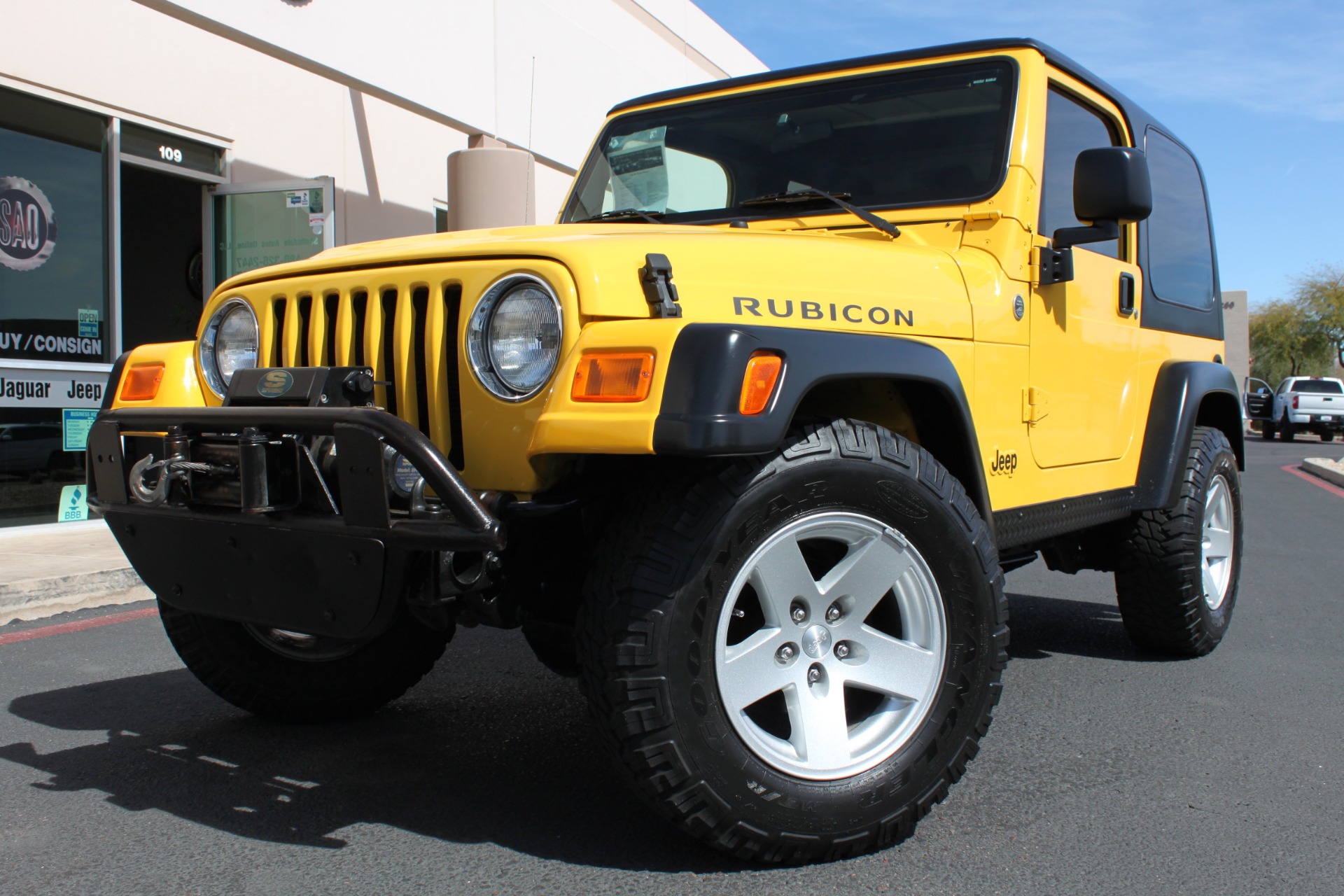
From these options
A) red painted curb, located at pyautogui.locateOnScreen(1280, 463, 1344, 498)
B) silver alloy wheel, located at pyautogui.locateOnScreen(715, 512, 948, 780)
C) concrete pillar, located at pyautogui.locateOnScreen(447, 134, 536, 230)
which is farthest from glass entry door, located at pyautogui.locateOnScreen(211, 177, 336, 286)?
A: red painted curb, located at pyautogui.locateOnScreen(1280, 463, 1344, 498)

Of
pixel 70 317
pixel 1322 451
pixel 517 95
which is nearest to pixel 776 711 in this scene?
pixel 70 317

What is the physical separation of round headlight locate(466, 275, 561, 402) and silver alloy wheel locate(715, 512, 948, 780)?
0.61m

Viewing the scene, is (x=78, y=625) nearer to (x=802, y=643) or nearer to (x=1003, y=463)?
(x=802, y=643)

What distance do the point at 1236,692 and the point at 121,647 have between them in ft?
14.3

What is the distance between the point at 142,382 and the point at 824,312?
70.9 inches

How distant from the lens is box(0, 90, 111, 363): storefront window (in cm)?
774

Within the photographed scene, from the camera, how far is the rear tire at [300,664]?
3273 mm

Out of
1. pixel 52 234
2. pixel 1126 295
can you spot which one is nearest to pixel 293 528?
pixel 1126 295

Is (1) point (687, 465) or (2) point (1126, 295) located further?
(2) point (1126, 295)

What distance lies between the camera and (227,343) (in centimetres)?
302

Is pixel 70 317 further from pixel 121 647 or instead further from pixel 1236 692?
pixel 1236 692

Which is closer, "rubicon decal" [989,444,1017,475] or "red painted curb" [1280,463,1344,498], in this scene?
"rubicon decal" [989,444,1017,475]

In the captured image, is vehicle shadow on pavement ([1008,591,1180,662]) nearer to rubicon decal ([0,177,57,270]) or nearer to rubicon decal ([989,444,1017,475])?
rubicon decal ([989,444,1017,475])

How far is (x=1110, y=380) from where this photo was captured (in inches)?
152
